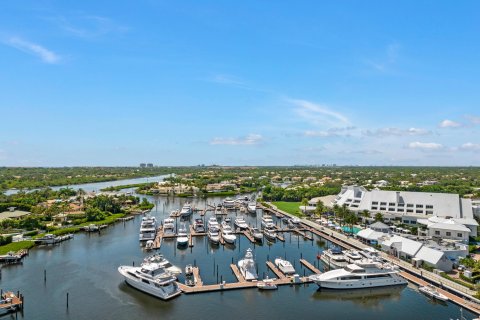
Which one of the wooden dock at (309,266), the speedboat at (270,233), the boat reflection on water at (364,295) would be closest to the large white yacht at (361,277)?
the boat reflection on water at (364,295)

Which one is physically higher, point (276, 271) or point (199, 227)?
point (199, 227)

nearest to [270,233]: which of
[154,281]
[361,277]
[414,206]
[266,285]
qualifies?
[361,277]

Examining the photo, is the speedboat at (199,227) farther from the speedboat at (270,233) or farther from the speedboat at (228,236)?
the speedboat at (270,233)

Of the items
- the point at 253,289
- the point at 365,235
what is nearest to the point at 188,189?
the point at 365,235

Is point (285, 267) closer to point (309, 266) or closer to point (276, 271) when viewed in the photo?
point (276, 271)

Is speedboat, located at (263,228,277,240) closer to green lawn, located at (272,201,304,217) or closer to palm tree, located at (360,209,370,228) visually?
palm tree, located at (360,209,370,228)

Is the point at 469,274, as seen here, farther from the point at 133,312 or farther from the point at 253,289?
the point at 133,312
